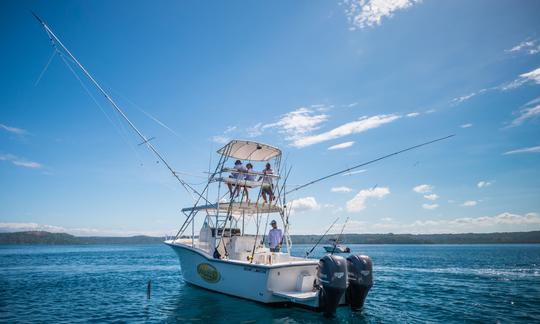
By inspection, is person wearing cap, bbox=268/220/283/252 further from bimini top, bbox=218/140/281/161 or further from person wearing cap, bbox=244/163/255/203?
bimini top, bbox=218/140/281/161

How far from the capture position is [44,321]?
10.8m

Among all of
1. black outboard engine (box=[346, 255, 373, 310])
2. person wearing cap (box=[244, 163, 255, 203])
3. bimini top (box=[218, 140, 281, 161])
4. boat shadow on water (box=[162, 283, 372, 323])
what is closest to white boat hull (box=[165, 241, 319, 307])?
boat shadow on water (box=[162, 283, 372, 323])

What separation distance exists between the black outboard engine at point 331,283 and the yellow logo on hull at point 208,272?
4.71 m

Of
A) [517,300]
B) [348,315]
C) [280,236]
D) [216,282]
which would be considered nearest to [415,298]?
[517,300]

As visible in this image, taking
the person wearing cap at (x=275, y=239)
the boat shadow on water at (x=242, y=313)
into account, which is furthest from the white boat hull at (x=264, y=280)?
the person wearing cap at (x=275, y=239)

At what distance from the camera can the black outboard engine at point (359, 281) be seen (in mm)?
10836

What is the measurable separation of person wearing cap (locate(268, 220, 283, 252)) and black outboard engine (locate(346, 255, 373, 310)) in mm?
3285

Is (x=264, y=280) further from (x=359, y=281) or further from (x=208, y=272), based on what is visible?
(x=208, y=272)

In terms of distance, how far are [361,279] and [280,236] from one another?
388 centimetres

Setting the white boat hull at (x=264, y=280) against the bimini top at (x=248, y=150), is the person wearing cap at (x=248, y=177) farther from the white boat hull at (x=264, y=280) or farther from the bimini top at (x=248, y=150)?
the white boat hull at (x=264, y=280)

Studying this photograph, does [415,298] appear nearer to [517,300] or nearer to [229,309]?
[517,300]

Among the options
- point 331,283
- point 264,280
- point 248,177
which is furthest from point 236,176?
point 331,283

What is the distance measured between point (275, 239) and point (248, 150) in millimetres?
4127

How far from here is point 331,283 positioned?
978cm
